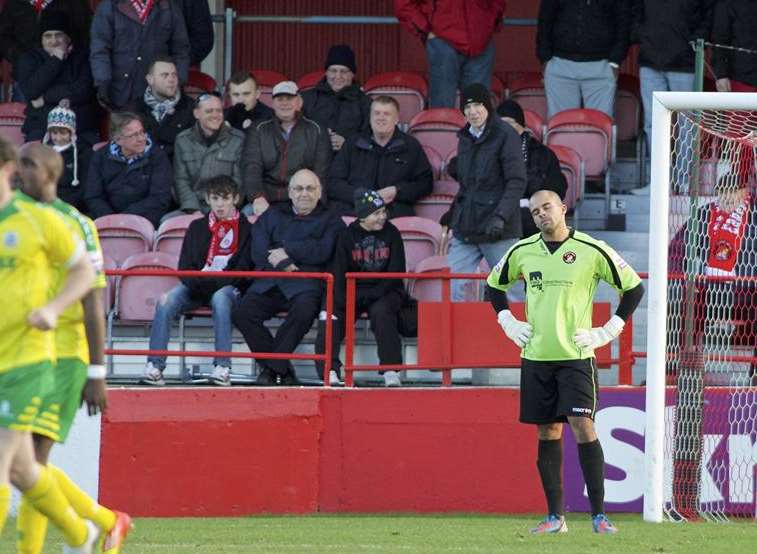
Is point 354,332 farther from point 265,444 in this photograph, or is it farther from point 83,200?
point 83,200

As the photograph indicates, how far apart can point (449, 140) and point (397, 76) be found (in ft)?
5.03

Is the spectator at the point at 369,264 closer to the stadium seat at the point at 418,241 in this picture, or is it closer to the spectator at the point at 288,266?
the spectator at the point at 288,266

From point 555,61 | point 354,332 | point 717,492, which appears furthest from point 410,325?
point 555,61

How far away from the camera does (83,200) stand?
1412 cm

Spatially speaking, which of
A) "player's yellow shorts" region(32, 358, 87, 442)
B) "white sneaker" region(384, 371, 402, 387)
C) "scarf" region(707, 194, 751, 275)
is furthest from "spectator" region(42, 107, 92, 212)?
"player's yellow shorts" region(32, 358, 87, 442)

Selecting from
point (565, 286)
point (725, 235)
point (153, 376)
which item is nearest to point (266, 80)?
point (153, 376)

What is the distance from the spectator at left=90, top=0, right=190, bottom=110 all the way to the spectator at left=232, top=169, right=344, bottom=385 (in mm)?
2617

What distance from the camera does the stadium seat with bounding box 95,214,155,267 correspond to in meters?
13.6

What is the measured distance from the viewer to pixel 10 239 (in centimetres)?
696

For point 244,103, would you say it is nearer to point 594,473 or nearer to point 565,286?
point 565,286

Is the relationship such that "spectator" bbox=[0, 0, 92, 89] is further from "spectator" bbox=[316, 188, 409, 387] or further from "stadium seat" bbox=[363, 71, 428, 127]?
"spectator" bbox=[316, 188, 409, 387]

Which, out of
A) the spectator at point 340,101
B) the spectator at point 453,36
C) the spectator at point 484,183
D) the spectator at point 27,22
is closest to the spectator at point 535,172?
the spectator at point 484,183

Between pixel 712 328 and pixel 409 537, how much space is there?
3207mm

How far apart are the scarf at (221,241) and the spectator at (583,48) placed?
138 inches
